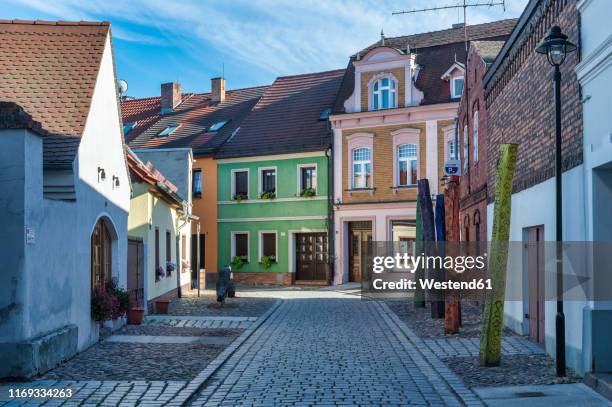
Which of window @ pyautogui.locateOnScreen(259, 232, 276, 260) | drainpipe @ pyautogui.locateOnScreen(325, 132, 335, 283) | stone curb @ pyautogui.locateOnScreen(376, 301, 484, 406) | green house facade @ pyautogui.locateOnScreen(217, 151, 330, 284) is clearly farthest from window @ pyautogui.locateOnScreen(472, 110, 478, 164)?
window @ pyautogui.locateOnScreen(259, 232, 276, 260)

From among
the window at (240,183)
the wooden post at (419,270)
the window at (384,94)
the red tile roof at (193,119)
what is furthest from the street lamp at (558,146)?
the red tile roof at (193,119)

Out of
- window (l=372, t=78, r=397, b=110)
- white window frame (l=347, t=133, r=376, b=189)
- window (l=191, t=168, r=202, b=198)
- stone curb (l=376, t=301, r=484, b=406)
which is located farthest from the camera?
window (l=191, t=168, r=202, b=198)

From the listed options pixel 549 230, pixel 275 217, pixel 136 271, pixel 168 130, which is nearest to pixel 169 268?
pixel 136 271

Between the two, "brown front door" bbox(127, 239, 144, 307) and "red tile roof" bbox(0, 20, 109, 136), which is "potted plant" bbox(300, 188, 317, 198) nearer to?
"brown front door" bbox(127, 239, 144, 307)

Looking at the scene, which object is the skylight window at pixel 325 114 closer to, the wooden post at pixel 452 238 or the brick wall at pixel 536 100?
the brick wall at pixel 536 100

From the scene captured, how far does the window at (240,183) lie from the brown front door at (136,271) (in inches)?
700

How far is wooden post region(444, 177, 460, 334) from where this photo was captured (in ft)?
47.3

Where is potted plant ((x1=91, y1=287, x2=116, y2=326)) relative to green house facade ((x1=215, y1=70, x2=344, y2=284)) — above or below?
below

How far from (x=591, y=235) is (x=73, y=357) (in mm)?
7585

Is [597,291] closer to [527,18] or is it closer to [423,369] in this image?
[423,369]

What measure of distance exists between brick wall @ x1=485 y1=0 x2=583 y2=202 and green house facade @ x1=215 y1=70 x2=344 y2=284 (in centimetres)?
1859

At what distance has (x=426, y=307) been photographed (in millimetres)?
21422

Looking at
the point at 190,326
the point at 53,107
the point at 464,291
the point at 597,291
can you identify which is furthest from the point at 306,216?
the point at 597,291

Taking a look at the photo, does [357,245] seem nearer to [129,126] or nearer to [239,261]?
[239,261]
